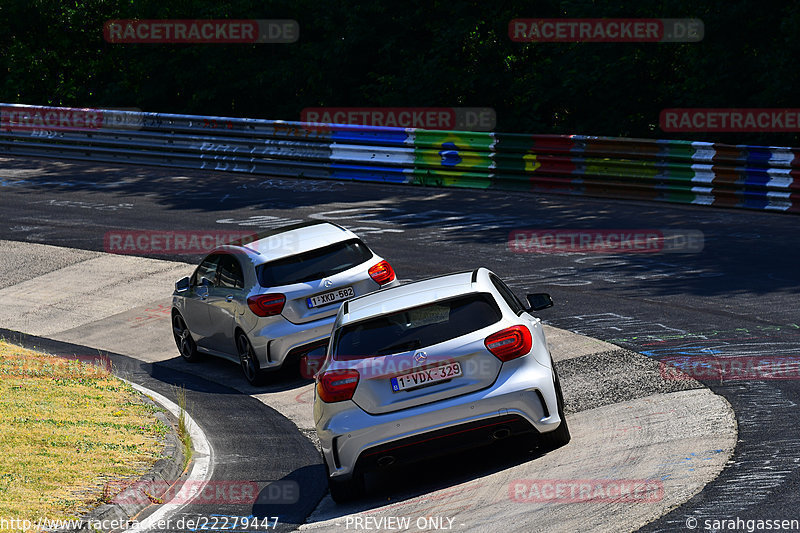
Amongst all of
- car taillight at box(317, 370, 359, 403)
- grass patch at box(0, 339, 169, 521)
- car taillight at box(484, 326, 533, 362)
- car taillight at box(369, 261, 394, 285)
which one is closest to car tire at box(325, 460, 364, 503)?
car taillight at box(317, 370, 359, 403)

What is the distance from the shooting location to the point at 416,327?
8305 millimetres

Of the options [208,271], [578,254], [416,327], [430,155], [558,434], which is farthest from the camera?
[430,155]

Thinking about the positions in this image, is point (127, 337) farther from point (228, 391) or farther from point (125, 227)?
point (125, 227)

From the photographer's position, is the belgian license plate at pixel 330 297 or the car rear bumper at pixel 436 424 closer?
the car rear bumper at pixel 436 424

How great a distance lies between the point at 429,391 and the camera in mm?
8133

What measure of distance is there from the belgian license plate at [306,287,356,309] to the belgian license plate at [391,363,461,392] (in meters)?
4.23

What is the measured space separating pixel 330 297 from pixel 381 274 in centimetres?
69

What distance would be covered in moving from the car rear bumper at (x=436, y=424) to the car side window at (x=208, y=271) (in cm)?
562

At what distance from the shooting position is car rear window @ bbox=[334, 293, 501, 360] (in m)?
8.23

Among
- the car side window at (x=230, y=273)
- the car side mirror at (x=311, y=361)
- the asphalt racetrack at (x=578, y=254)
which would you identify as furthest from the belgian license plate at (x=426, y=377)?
the car side window at (x=230, y=273)

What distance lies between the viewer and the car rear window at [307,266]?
12.4m

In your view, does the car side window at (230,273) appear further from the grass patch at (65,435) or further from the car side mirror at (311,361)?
the grass patch at (65,435)

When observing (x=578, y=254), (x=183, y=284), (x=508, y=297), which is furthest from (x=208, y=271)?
(x=578, y=254)

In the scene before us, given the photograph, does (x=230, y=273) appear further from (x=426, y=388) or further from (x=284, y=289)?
(x=426, y=388)
